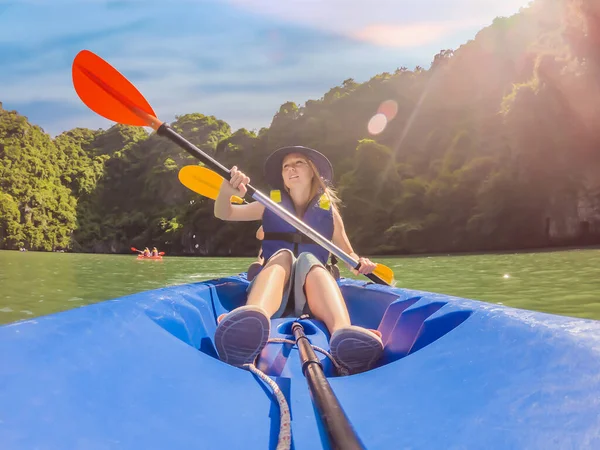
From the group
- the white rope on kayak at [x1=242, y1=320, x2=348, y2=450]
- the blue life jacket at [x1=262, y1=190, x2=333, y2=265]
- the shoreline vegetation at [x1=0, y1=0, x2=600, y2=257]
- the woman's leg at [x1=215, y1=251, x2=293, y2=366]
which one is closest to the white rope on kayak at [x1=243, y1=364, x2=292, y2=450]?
the white rope on kayak at [x1=242, y1=320, x2=348, y2=450]

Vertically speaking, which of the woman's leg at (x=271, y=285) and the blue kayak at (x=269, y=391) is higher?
the woman's leg at (x=271, y=285)

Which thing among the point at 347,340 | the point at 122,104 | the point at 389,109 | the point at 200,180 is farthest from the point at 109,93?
the point at 389,109

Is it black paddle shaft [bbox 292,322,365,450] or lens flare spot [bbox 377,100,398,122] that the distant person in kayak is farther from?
lens flare spot [bbox 377,100,398,122]

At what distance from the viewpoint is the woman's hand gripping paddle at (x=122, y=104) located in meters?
2.01

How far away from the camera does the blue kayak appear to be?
0.75 meters

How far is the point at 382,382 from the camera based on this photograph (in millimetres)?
1091

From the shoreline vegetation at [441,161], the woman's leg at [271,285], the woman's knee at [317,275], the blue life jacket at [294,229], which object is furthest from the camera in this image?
the shoreline vegetation at [441,161]

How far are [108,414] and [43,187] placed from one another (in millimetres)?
51599

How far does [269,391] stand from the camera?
1026 millimetres

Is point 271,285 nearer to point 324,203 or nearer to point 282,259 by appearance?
point 282,259

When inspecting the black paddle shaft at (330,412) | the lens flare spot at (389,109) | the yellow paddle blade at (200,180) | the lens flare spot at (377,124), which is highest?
the lens flare spot at (389,109)

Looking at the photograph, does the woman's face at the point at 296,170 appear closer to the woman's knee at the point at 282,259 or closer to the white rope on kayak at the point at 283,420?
the woman's knee at the point at 282,259

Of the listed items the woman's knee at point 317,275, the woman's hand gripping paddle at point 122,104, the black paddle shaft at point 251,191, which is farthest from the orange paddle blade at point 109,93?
the woman's knee at point 317,275

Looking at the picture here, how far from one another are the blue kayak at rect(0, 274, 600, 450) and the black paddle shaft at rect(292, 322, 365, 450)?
0.06 meters
